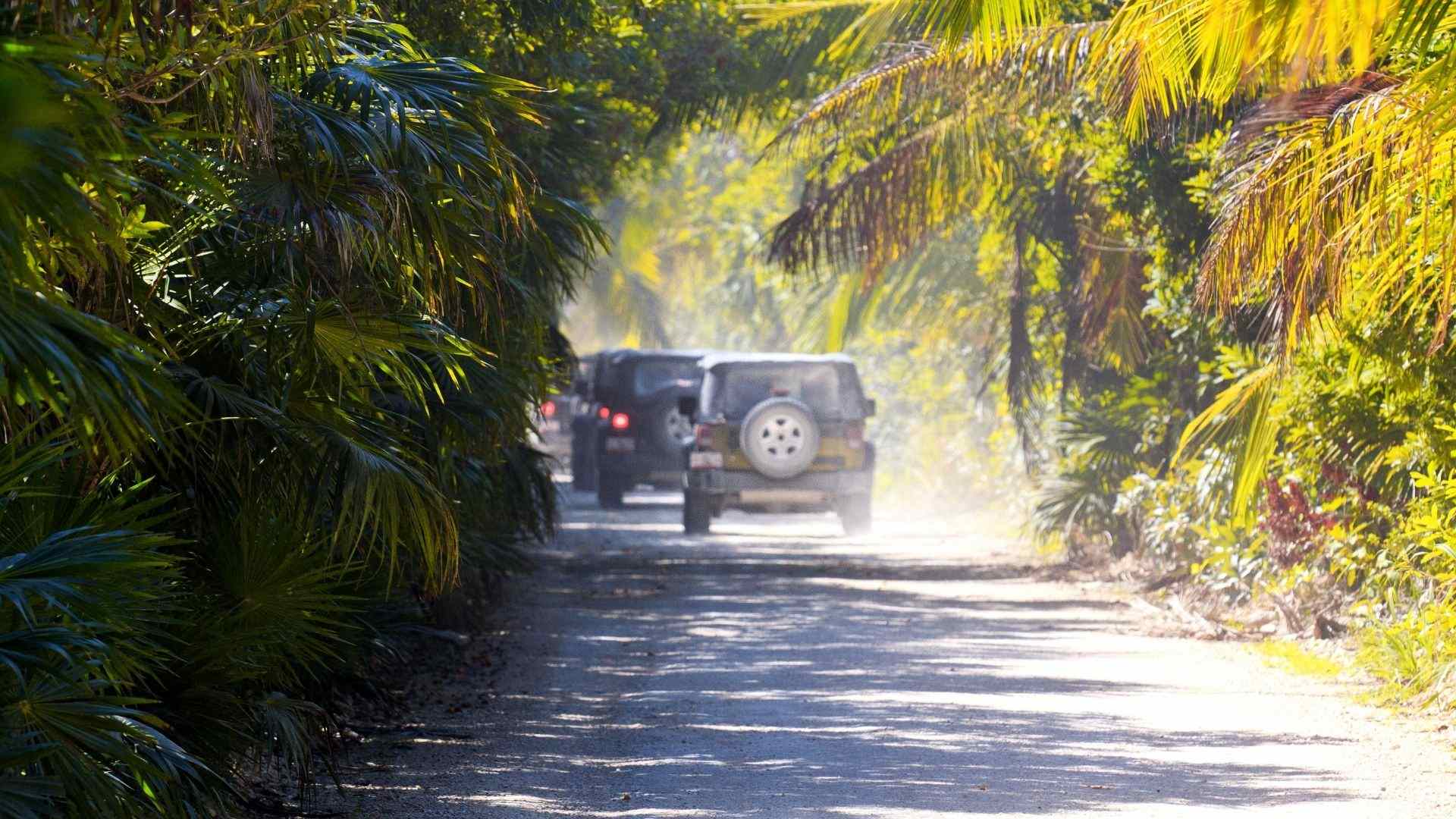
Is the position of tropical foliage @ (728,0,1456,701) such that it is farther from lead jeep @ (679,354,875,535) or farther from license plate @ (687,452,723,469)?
license plate @ (687,452,723,469)

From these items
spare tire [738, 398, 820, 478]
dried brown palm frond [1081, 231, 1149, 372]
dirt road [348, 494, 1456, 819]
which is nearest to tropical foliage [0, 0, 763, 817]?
dirt road [348, 494, 1456, 819]

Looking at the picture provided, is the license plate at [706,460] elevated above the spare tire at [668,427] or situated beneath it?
situated beneath

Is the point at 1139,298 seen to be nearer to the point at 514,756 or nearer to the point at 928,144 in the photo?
the point at 928,144

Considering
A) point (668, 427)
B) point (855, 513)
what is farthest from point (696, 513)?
point (668, 427)

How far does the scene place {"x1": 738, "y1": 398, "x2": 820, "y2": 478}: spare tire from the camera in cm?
1897

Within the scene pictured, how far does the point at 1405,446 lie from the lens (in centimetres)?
961

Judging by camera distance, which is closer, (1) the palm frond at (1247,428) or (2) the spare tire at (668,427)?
(1) the palm frond at (1247,428)

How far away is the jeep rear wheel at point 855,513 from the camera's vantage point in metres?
20.4

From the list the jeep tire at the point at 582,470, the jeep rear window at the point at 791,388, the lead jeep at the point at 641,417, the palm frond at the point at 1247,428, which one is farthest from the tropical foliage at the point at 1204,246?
the jeep tire at the point at 582,470

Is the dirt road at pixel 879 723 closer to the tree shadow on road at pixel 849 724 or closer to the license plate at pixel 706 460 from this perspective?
the tree shadow on road at pixel 849 724

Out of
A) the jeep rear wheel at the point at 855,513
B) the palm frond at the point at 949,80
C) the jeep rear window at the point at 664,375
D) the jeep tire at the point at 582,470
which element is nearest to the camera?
the palm frond at the point at 949,80

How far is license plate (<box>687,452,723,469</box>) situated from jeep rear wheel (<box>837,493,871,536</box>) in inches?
60.4

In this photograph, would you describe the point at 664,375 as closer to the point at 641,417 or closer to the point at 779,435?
the point at 641,417

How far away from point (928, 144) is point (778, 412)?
4.81 m
